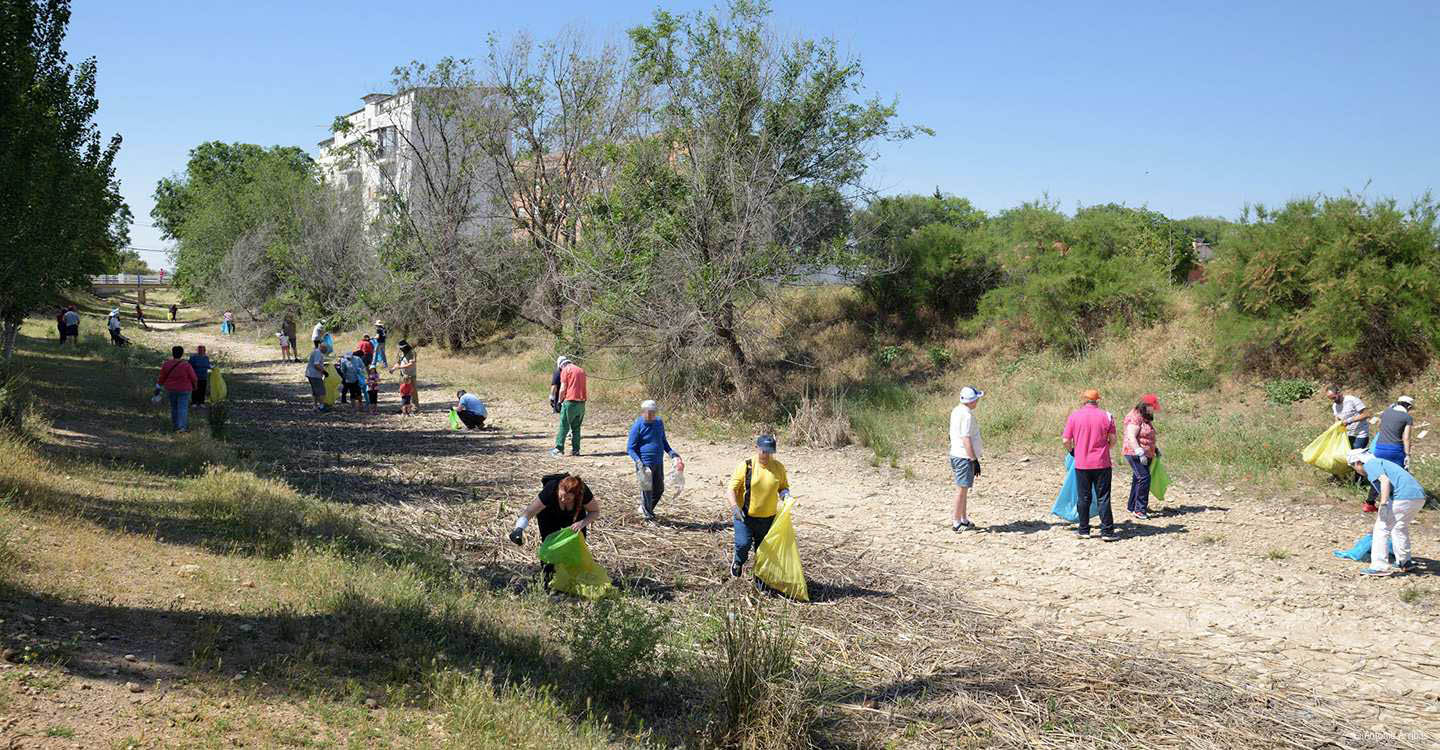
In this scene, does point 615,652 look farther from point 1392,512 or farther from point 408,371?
point 408,371

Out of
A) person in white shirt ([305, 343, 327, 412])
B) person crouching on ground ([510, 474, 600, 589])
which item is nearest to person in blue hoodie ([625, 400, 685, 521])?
person crouching on ground ([510, 474, 600, 589])

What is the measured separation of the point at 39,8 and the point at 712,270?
13803 mm

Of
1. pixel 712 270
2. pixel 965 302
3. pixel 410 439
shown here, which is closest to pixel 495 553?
pixel 410 439

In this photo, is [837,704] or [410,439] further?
[410,439]

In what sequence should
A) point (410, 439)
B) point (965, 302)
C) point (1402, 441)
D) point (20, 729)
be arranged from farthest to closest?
point (965, 302), point (410, 439), point (1402, 441), point (20, 729)

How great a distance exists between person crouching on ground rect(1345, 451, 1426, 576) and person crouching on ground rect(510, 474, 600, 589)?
23.6 feet

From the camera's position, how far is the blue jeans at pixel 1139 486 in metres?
11.4

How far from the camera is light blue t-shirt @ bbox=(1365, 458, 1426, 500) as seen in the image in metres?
8.71

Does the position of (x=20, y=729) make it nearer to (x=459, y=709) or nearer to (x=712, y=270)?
(x=459, y=709)

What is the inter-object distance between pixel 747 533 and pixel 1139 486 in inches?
214

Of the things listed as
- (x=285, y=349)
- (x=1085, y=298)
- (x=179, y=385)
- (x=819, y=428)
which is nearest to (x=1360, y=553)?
(x=819, y=428)

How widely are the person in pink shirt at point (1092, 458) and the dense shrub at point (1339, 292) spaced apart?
9111 millimetres

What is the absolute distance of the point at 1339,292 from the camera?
55.5 ft

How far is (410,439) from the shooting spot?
17.6m
